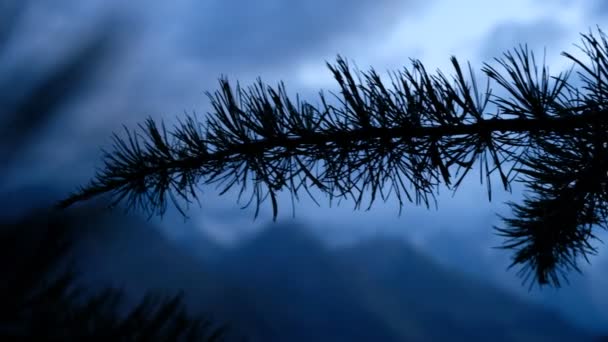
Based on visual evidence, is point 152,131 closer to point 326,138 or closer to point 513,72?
point 326,138

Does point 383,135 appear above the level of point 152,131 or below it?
above

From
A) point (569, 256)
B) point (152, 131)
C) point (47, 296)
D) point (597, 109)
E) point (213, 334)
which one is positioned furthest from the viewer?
point (213, 334)

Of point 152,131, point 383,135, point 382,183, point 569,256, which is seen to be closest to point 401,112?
point 383,135

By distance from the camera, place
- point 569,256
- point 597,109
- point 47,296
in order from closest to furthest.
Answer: point 597,109 → point 569,256 → point 47,296

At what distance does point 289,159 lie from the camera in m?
0.66

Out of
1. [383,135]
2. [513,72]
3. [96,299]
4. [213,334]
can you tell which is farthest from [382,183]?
[213,334]

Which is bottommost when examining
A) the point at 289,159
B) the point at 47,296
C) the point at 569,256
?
the point at 47,296

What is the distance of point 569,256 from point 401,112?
34.0 inches

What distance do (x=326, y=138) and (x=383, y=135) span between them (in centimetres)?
8

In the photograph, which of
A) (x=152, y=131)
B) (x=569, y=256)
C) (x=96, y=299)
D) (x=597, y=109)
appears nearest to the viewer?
(x=597, y=109)

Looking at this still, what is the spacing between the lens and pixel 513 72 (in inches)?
23.2

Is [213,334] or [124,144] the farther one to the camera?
[213,334]

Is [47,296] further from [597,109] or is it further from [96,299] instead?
[597,109]

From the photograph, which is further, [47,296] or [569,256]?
[47,296]
